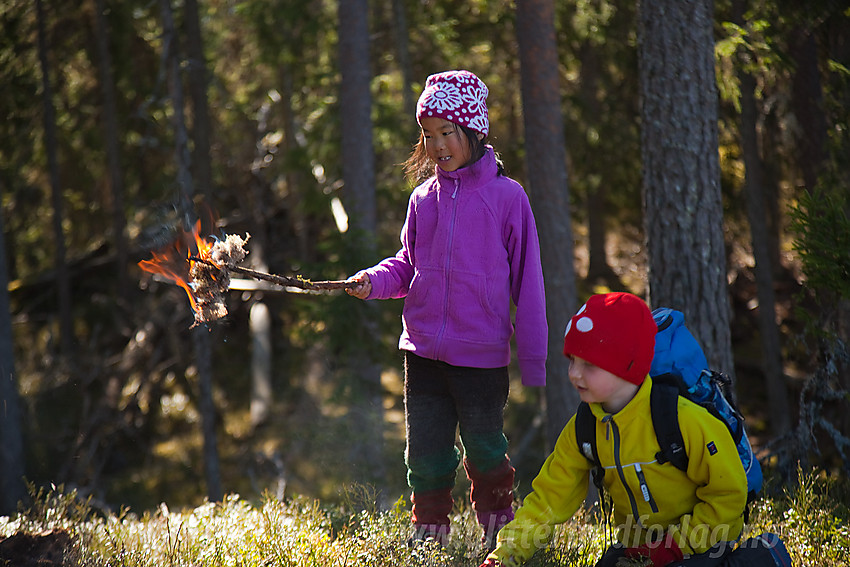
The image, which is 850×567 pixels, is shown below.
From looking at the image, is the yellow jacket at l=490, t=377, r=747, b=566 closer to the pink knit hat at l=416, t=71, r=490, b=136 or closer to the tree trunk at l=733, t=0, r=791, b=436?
the pink knit hat at l=416, t=71, r=490, b=136

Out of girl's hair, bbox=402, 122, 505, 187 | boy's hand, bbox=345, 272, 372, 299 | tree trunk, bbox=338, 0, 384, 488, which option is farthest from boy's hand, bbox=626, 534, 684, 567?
tree trunk, bbox=338, 0, 384, 488

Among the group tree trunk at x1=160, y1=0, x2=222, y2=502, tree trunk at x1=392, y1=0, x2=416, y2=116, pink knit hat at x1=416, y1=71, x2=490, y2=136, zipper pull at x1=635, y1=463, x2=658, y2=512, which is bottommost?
tree trunk at x1=160, y1=0, x2=222, y2=502

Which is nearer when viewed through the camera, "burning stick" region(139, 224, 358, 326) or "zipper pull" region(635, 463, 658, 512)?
"zipper pull" region(635, 463, 658, 512)

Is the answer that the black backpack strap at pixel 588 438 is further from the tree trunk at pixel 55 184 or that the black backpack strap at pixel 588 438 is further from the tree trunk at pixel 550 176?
the tree trunk at pixel 55 184

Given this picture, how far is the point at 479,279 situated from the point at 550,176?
12.9 feet

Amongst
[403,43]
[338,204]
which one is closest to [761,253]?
[338,204]

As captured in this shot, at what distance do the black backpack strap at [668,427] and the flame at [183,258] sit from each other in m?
2.18

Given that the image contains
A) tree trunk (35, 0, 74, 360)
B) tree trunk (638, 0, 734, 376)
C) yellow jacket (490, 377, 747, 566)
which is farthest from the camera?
tree trunk (35, 0, 74, 360)

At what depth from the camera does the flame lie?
3.48m

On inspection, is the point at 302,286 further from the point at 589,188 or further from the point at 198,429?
the point at 198,429

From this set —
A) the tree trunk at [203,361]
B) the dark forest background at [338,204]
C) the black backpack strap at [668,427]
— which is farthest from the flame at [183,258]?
the tree trunk at [203,361]

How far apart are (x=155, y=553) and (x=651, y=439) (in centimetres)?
292

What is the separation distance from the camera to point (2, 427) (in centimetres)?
732

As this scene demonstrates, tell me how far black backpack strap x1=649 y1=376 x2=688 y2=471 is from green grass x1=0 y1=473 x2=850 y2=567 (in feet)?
3.35
